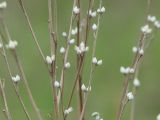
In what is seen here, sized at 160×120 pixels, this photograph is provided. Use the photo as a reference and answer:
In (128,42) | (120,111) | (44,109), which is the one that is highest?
(128,42)

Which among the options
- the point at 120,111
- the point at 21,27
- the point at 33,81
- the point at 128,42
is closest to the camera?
the point at 120,111

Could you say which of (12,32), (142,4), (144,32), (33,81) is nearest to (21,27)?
(12,32)

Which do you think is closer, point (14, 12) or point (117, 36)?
point (117, 36)

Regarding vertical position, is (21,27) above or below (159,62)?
above

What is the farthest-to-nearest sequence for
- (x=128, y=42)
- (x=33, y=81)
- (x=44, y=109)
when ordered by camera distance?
(x=128, y=42) → (x=33, y=81) → (x=44, y=109)

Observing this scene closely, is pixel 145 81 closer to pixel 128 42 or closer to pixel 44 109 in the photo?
pixel 128 42

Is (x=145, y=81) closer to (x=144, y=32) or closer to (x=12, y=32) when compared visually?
(x=12, y=32)

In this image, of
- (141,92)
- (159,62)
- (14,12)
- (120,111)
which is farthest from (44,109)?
(120,111)
